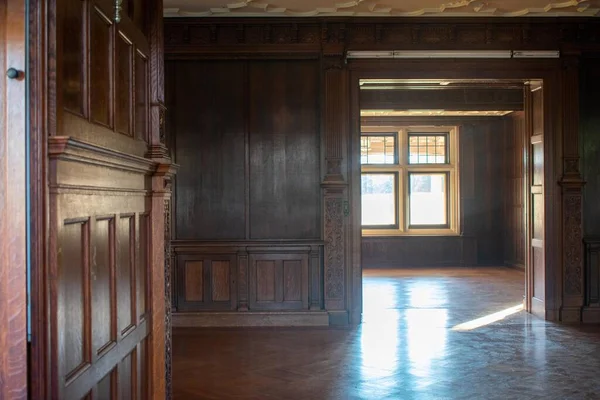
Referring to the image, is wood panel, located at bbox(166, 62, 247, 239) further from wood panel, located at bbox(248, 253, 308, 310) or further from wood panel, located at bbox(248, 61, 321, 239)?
wood panel, located at bbox(248, 253, 308, 310)

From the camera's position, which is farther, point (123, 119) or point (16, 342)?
point (123, 119)

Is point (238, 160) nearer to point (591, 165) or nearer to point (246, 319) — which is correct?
point (246, 319)

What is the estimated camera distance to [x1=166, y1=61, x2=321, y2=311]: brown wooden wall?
693 centimetres

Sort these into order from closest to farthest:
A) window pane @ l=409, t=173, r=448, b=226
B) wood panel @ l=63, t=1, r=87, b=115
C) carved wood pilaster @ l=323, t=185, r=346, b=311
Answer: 1. wood panel @ l=63, t=1, r=87, b=115
2. carved wood pilaster @ l=323, t=185, r=346, b=311
3. window pane @ l=409, t=173, r=448, b=226

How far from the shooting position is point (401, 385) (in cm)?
459

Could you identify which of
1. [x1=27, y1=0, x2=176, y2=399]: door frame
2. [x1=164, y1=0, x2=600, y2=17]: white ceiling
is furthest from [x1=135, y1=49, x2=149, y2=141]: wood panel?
[x1=164, y1=0, x2=600, y2=17]: white ceiling

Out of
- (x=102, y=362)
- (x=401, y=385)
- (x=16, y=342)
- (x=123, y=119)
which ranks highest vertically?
(x=123, y=119)

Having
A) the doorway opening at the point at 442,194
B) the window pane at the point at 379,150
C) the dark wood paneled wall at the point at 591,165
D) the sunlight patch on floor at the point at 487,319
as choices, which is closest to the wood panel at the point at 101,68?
the sunlight patch on floor at the point at 487,319

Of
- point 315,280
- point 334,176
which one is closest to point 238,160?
point 334,176

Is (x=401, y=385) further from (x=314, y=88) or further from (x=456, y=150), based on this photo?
(x=456, y=150)

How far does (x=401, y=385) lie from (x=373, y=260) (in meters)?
8.08

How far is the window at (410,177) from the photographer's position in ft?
42.7

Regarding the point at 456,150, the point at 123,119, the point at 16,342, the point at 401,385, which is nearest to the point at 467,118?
the point at 456,150

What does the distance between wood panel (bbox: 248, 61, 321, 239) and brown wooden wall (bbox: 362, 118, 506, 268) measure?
229 inches
